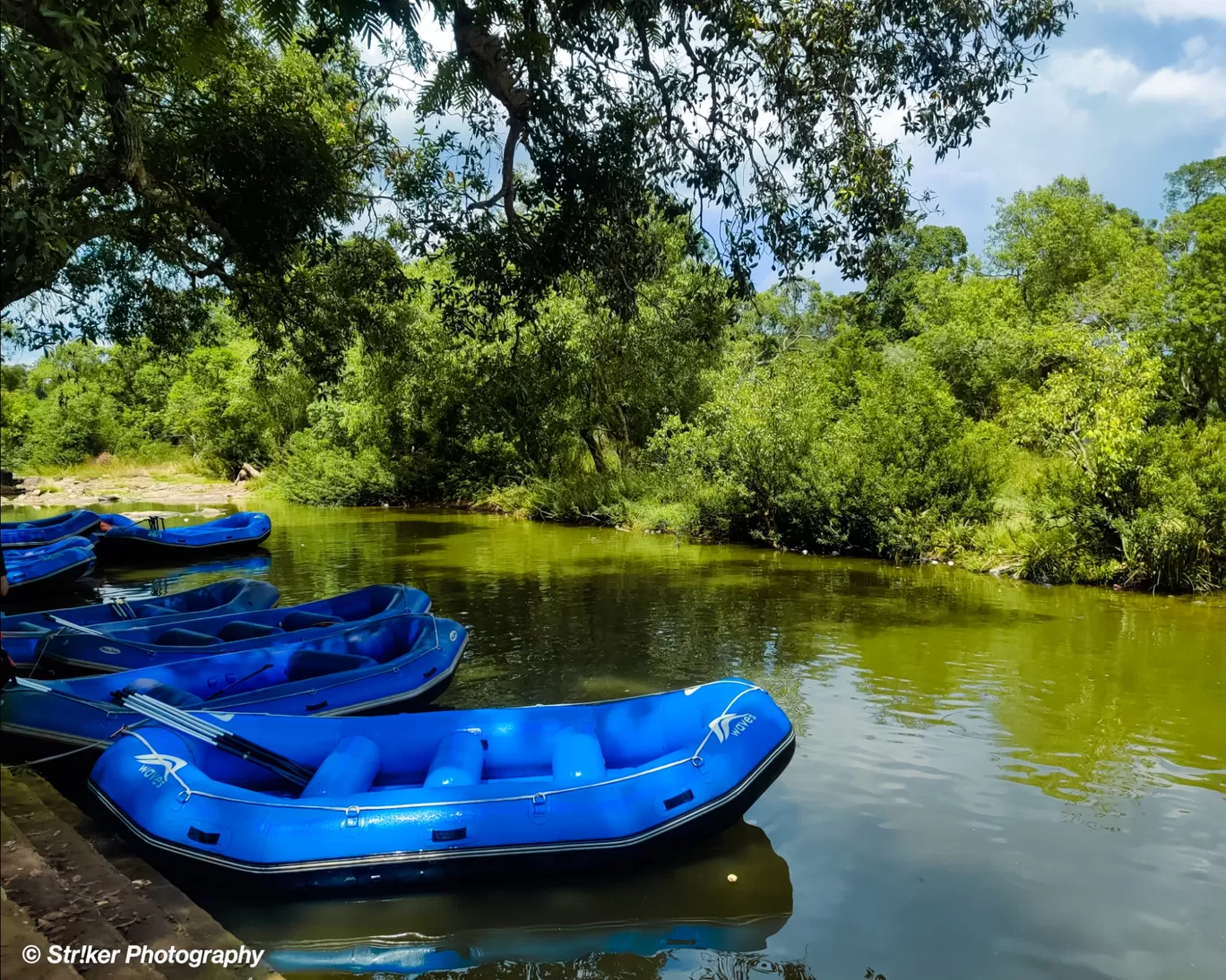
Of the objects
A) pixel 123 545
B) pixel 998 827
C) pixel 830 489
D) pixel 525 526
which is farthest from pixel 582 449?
pixel 998 827

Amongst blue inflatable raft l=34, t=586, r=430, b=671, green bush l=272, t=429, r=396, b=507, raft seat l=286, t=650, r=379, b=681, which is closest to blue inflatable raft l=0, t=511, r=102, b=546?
blue inflatable raft l=34, t=586, r=430, b=671

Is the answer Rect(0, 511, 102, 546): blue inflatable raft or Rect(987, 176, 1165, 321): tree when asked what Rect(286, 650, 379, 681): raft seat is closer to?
Rect(0, 511, 102, 546): blue inflatable raft

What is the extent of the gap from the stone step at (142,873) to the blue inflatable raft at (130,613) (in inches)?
80.6

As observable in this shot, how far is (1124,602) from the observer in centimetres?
1184

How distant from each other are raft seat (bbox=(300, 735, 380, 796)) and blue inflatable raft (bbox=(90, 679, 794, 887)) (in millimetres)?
11

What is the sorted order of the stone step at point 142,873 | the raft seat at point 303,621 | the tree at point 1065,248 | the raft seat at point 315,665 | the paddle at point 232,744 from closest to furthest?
the stone step at point 142,873, the paddle at point 232,744, the raft seat at point 315,665, the raft seat at point 303,621, the tree at point 1065,248

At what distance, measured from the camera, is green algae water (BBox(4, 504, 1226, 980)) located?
413cm

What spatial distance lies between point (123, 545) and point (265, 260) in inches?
388

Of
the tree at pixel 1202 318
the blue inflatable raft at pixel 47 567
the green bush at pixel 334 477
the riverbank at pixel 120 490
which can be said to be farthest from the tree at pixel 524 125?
the riverbank at pixel 120 490

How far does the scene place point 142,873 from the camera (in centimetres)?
430

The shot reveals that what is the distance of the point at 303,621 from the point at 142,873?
493 cm

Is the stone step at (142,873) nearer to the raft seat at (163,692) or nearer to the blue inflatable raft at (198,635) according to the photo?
the raft seat at (163,692)

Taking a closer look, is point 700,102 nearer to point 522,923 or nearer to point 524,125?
point 524,125

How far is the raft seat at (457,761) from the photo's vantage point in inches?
191
